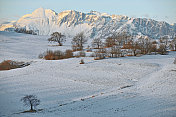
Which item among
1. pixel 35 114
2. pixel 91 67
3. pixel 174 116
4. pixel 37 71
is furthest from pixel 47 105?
pixel 91 67

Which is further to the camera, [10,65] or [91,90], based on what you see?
[10,65]

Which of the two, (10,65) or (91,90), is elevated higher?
(10,65)

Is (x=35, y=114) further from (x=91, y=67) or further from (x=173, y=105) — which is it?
(x=91, y=67)

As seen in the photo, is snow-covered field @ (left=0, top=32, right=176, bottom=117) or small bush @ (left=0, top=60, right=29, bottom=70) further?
small bush @ (left=0, top=60, right=29, bottom=70)

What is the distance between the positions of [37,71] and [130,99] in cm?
1833

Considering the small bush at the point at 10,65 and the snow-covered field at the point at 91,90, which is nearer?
the snow-covered field at the point at 91,90

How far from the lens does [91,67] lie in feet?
98.8

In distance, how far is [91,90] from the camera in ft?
63.3

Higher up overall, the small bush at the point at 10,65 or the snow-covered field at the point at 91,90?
the small bush at the point at 10,65

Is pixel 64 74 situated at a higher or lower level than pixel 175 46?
lower

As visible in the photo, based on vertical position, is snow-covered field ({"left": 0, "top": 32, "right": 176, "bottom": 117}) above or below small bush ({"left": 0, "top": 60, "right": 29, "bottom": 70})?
below

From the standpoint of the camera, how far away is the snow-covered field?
1316 centimetres

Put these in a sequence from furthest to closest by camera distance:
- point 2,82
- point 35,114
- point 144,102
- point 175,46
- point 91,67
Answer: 1. point 175,46
2. point 91,67
3. point 2,82
4. point 144,102
5. point 35,114

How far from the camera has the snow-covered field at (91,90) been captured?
518 inches
